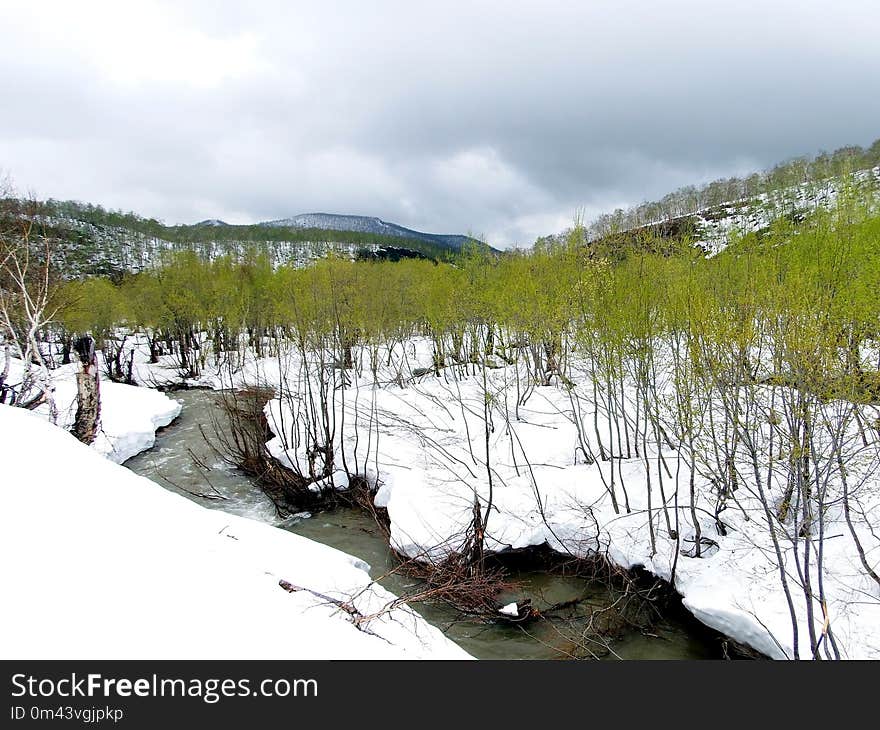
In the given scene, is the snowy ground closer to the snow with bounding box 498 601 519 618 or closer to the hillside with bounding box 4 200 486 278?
the snow with bounding box 498 601 519 618

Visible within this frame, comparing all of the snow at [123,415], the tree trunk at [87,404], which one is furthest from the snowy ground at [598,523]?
the snow at [123,415]

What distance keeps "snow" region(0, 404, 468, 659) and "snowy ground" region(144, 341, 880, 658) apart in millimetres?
4045

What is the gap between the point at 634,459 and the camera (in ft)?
38.2

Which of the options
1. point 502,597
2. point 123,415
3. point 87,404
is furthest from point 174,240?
point 502,597

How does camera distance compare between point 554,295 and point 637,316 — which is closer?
point 637,316

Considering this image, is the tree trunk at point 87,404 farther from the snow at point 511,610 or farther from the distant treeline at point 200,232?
the distant treeline at point 200,232

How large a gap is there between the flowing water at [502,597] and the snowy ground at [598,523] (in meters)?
0.50

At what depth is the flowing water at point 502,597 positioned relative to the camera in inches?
273

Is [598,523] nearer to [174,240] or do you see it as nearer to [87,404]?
[87,404]

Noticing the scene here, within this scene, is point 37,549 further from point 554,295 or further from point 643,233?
point 554,295

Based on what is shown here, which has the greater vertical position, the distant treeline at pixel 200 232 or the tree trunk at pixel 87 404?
the distant treeline at pixel 200 232

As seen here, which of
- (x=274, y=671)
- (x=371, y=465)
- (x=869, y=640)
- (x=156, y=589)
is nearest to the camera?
(x=274, y=671)

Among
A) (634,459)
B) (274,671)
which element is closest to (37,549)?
(274,671)

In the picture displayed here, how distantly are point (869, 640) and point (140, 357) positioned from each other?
43.0 meters
